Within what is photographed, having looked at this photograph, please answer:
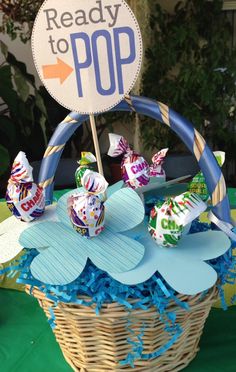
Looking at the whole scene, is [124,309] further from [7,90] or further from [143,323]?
[7,90]

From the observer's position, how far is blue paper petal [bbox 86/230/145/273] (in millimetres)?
545

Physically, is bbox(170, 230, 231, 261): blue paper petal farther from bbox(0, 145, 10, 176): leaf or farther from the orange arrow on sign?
bbox(0, 145, 10, 176): leaf

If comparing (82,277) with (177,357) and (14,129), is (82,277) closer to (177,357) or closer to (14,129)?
(177,357)

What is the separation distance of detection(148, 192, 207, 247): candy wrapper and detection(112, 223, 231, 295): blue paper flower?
20 mm

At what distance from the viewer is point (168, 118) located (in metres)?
0.65

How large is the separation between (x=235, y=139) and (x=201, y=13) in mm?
826

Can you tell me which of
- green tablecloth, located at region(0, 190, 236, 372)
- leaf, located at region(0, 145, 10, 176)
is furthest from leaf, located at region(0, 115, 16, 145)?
green tablecloth, located at region(0, 190, 236, 372)

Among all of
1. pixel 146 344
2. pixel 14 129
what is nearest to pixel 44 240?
pixel 146 344

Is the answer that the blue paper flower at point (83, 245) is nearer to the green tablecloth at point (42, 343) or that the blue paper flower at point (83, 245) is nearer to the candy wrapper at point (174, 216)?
the candy wrapper at point (174, 216)

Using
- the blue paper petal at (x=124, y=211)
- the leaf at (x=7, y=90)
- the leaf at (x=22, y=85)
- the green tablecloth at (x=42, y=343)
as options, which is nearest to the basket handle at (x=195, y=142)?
the blue paper petal at (x=124, y=211)

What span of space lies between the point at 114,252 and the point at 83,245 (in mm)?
45

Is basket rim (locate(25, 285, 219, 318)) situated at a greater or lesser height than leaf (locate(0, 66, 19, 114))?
greater

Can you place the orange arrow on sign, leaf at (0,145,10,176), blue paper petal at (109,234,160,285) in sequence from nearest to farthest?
1. blue paper petal at (109,234,160,285)
2. the orange arrow on sign
3. leaf at (0,145,10,176)

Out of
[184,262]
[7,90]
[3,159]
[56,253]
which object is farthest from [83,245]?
[7,90]
